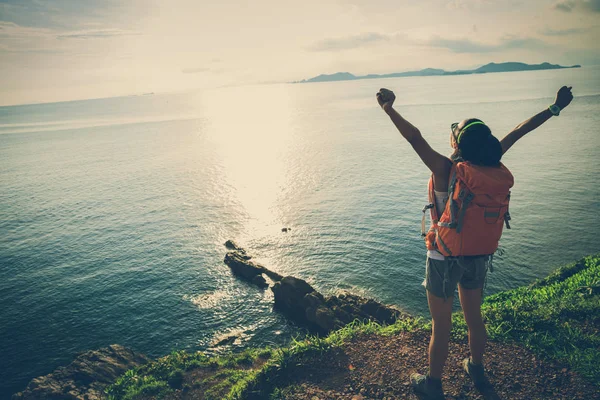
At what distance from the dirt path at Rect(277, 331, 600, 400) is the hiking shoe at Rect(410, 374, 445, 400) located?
164 millimetres

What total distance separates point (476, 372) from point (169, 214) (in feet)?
143

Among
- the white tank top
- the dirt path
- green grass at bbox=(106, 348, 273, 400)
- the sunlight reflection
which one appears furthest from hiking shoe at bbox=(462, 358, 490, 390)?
the sunlight reflection

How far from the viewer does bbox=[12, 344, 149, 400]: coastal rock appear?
15.5 metres

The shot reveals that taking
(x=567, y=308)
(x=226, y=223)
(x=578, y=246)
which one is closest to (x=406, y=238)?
(x=578, y=246)

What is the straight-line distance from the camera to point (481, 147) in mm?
4152

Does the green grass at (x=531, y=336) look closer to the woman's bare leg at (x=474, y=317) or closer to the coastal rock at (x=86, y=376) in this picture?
A: the woman's bare leg at (x=474, y=317)

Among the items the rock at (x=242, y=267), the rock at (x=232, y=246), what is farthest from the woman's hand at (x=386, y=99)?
the rock at (x=232, y=246)

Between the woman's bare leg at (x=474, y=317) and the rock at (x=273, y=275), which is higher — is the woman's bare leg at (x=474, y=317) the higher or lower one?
the higher one

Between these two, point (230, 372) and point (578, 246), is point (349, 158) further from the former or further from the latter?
point (230, 372)

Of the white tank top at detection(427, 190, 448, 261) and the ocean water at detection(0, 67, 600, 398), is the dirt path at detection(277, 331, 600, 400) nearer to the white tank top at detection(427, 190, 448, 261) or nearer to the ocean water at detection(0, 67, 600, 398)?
the white tank top at detection(427, 190, 448, 261)

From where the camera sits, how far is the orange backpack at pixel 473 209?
4043 mm

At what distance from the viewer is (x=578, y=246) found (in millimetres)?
27000

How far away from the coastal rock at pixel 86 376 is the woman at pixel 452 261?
15.6 m

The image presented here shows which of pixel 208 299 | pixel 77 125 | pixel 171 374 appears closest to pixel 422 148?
pixel 171 374
